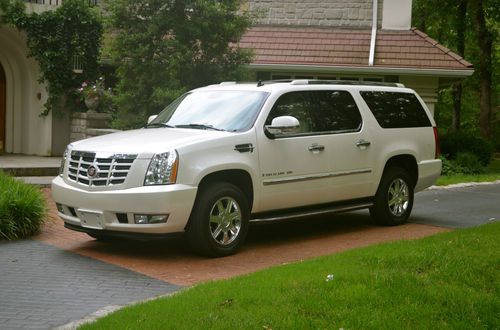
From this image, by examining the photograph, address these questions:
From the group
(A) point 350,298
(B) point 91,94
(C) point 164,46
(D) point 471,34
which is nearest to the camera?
(A) point 350,298

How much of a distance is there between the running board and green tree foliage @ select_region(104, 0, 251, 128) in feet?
17.6

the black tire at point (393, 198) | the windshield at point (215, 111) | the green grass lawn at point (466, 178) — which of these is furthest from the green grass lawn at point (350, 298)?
the green grass lawn at point (466, 178)

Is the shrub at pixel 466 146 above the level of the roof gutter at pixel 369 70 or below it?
below

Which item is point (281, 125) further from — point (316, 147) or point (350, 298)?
point (350, 298)

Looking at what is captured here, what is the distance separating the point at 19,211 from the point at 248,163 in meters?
3.04

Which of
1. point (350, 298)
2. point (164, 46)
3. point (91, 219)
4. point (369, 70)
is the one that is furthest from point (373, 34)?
point (350, 298)

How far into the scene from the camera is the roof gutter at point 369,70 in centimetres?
1969

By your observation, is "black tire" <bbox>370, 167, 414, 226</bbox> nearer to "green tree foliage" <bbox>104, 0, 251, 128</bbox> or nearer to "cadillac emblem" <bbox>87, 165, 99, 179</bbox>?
"cadillac emblem" <bbox>87, 165, 99, 179</bbox>

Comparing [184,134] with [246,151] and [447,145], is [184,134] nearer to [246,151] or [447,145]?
[246,151]

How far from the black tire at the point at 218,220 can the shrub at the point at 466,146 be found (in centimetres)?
1451

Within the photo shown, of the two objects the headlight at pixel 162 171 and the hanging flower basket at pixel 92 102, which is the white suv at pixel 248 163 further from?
the hanging flower basket at pixel 92 102

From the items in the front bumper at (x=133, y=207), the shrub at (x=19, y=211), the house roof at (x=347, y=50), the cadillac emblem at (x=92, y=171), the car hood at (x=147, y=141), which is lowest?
the shrub at (x=19, y=211)

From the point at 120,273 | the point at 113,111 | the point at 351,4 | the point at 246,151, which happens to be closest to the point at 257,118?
the point at 246,151

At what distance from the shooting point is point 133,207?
789 cm
